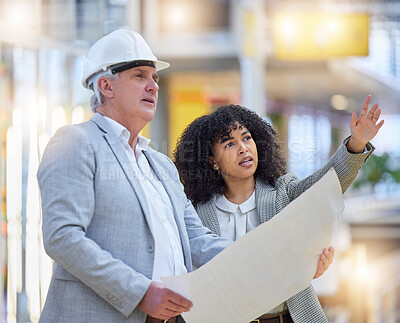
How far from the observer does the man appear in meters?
2.07

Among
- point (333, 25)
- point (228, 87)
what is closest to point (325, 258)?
point (333, 25)

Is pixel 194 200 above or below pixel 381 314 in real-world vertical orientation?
above

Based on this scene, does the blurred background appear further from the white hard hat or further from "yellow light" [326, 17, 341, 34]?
the white hard hat

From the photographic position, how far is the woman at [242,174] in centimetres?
264

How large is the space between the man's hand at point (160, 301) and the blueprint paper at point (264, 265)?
0.8 inches

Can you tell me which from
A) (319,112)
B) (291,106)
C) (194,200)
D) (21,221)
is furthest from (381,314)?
(319,112)

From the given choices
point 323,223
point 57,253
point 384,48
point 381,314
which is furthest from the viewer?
point 384,48

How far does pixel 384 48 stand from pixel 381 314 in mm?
9493

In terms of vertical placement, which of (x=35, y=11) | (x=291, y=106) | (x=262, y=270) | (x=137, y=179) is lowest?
(x=291, y=106)

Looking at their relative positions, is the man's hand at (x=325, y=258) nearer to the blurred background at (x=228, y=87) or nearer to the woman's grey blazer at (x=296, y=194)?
the woman's grey blazer at (x=296, y=194)

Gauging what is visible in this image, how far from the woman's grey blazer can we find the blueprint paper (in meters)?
0.34

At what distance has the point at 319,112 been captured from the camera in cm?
2481

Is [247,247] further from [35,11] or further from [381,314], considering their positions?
[381,314]

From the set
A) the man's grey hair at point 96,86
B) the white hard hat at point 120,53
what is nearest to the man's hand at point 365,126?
the white hard hat at point 120,53
